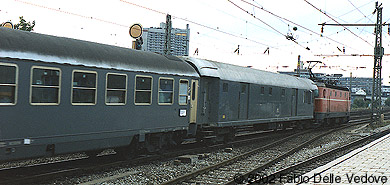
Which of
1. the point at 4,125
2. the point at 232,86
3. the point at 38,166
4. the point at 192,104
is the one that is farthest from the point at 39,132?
the point at 232,86

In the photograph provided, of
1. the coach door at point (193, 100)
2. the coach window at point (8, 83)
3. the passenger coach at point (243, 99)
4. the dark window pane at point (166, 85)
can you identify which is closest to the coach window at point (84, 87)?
the coach window at point (8, 83)

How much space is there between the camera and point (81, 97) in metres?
9.61

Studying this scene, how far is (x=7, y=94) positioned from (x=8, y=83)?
22 cm

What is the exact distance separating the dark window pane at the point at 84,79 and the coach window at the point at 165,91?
2.79 meters

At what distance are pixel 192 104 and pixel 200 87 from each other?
2.89 feet

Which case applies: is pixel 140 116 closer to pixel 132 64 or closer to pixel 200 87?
pixel 132 64

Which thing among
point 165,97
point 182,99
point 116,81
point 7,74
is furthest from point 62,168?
point 182,99

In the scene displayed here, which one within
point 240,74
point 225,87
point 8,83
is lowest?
point 8,83

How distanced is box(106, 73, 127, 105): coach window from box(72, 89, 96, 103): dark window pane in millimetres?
531

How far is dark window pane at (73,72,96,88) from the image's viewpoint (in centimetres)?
941

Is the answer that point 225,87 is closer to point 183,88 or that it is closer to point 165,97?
point 183,88

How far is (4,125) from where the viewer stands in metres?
7.84

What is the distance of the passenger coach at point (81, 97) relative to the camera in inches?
318

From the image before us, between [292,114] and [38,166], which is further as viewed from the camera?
[292,114]
